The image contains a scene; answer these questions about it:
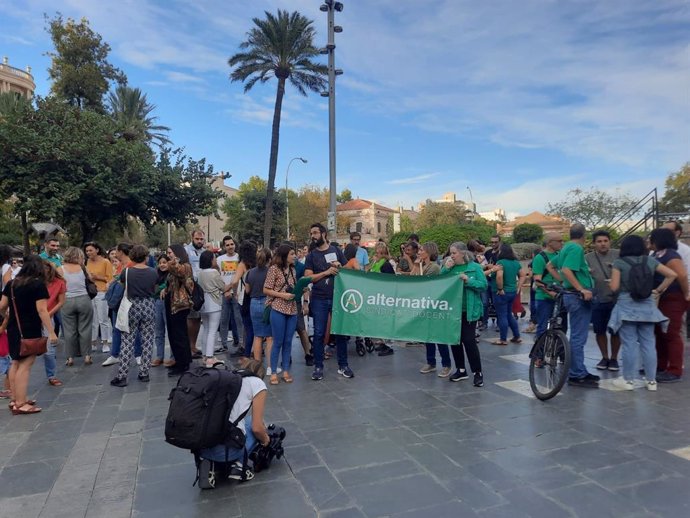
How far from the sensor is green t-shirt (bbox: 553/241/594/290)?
18.5 feet

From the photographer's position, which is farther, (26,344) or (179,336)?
(179,336)

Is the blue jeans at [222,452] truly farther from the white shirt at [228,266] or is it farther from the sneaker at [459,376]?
the white shirt at [228,266]

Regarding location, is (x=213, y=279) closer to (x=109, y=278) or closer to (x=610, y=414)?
(x=109, y=278)

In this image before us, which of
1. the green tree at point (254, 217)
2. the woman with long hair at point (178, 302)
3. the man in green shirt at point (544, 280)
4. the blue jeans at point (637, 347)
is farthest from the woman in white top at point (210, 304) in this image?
the green tree at point (254, 217)

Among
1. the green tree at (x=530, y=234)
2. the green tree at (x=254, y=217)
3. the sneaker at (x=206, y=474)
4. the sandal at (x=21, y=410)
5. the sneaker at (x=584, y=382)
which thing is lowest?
the sandal at (x=21, y=410)

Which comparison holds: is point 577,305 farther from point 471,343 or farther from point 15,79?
point 15,79

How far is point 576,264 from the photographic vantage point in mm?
5621

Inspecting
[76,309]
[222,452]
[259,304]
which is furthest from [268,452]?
[76,309]

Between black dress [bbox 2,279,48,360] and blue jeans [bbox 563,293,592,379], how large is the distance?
19.1 feet

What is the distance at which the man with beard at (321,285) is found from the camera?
6.29m

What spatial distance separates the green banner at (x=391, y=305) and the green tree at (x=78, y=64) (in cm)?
3131

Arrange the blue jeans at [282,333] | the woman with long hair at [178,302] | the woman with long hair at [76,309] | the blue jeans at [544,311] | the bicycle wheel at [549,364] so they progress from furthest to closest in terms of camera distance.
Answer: the woman with long hair at [76,309], the blue jeans at [544,311], the woman with long hair at [178,302], the blue jeans at [282,333], the bicycle wheel at [549,364]

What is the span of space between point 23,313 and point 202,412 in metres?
3.16

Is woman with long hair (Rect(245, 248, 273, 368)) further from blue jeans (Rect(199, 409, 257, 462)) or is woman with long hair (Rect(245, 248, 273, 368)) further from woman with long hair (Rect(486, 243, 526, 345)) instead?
woman with long hair (Rect(486, 243, 526, 345))
